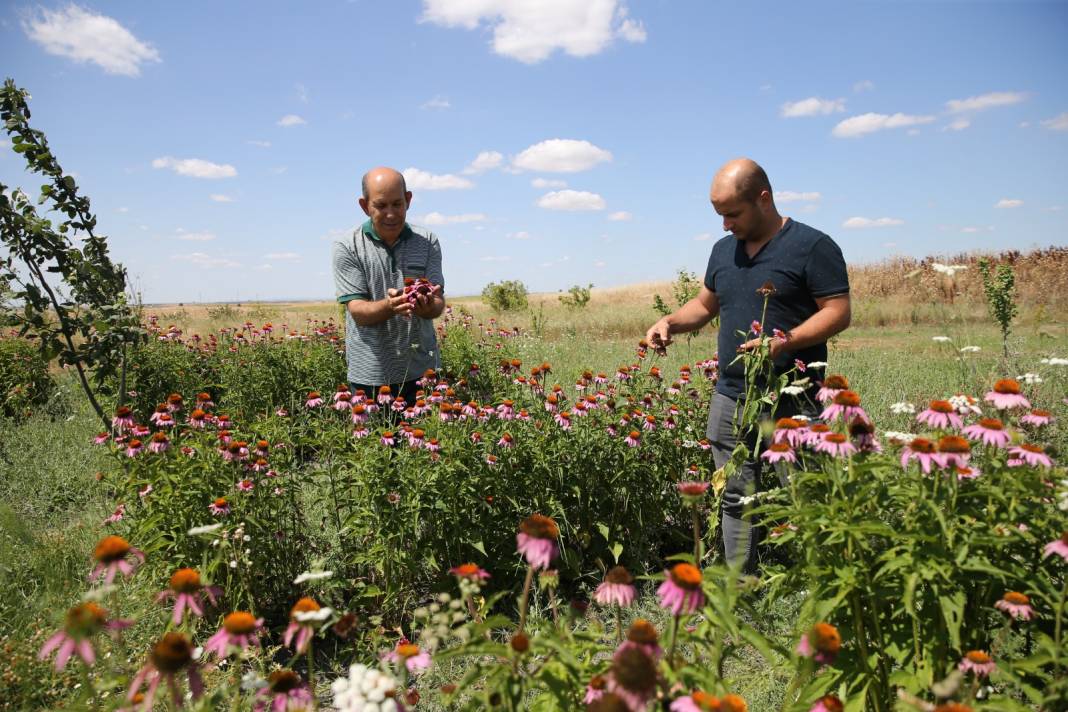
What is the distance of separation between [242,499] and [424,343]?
49.9 inches

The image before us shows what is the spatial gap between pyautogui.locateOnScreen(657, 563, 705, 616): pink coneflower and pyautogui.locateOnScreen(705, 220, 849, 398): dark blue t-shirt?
5.59 ft

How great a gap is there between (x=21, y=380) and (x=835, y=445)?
26.4 ft

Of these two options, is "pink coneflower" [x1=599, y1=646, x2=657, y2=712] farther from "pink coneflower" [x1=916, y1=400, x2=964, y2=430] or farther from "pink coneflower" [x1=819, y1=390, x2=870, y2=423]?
"pink coneflower" [x1=916, y1=400, x2=964, y2=430]

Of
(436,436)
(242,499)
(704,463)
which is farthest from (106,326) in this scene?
(704,463)

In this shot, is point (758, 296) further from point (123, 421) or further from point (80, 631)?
point (123, 421)

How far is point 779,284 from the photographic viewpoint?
2.56m

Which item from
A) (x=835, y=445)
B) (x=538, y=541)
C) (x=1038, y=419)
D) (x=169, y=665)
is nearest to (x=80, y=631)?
(x=169, y=665)

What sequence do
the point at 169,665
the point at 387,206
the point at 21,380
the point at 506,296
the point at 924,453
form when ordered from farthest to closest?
the point at 506,296
the point at 21,380
the point at 387,206
the point at 924,453
the point at 169,665

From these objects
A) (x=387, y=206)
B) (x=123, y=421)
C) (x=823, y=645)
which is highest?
(x=387, y=206)

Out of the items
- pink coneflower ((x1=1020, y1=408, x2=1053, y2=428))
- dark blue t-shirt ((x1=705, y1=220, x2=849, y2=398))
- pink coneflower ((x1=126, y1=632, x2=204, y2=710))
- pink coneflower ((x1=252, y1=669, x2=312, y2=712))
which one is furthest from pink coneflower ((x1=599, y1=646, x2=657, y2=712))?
dark blue t-shirt ((x1=705, y1=220, x2=849, y2=398))

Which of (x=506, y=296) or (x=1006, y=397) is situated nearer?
(x=1006, y=397)

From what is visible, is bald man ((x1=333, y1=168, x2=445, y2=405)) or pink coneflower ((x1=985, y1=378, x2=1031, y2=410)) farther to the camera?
bald man ((x1=333, y1=168, x2=445, y2=405))

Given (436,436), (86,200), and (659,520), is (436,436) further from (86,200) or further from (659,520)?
(86,200)

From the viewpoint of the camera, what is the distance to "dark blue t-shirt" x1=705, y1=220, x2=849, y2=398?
8.23 feet
